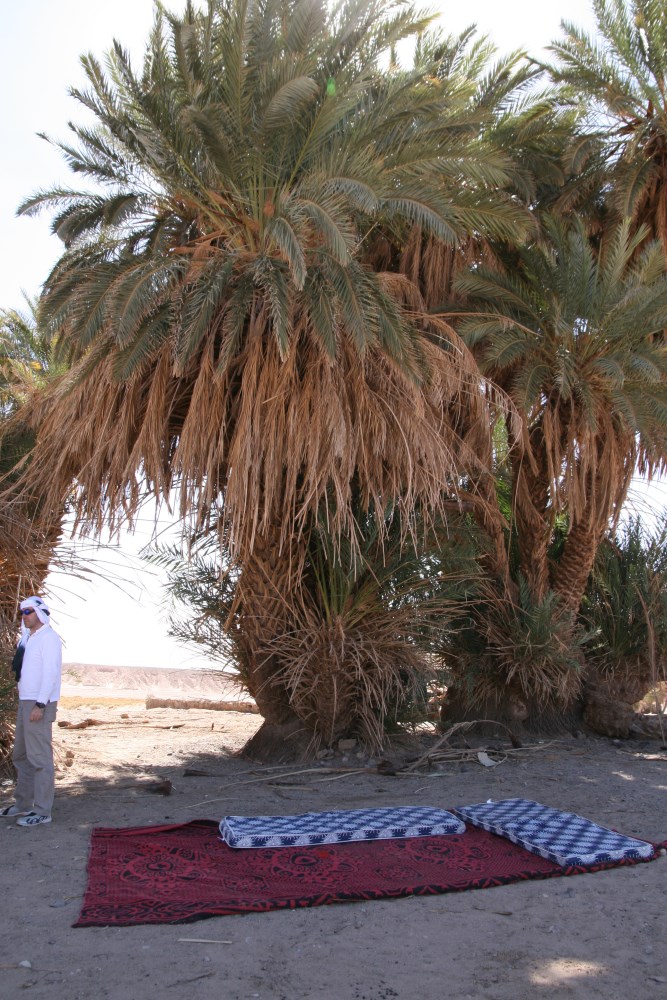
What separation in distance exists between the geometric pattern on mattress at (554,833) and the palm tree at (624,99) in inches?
265

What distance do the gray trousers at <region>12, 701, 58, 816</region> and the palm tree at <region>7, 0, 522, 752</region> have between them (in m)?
2.20

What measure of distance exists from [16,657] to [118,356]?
2.77 meters

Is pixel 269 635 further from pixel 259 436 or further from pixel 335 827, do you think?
pixel 335 827

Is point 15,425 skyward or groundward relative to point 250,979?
skyward

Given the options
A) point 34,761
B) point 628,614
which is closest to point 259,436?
point 34,761

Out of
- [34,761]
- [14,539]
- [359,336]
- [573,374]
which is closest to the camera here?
[34,761]

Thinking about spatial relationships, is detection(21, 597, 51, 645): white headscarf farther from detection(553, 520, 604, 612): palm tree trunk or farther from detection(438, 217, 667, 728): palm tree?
detection(553, 520, 604, 612): palm tree trunk

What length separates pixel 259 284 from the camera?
24.9 ft

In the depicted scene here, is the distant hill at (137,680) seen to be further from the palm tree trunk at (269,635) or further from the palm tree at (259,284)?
the palm tree at (259,284)

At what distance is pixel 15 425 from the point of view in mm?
9078

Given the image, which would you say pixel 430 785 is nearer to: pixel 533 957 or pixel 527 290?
pixel 533 957

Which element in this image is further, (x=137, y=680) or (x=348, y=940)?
(x=137, y=680)

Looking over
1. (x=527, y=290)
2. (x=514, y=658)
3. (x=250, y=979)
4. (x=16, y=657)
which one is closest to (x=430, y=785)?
(x=514, y=658)

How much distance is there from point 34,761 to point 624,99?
919 centimetres
